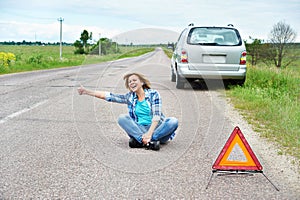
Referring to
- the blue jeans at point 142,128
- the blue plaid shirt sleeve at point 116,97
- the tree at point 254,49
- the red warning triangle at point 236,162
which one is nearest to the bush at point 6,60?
the blue plaid shirt sleeve at point 116,97

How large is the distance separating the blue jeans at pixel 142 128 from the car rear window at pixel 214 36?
23.6ft

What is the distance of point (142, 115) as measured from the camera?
554cm

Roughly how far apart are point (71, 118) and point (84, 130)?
3.91ft

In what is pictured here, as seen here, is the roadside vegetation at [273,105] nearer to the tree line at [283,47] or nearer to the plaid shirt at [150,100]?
the plaid shirt at [150,100]

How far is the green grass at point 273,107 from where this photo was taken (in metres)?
6.30

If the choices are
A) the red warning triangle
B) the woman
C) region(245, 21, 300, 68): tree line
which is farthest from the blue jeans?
region(245, 21, 300, 68): tree line

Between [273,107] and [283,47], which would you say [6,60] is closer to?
[273,107]

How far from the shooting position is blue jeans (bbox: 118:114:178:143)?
5.44 m

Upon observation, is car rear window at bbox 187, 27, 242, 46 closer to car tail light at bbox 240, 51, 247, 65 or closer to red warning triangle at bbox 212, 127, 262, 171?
car tail light at bbox 240, 51, 247, 65

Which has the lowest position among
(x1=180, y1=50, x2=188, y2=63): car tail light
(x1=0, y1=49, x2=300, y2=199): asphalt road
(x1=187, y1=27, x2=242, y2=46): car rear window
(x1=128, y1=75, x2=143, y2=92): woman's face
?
(x1=0, y1=49, x2=300, y2=199): asphalt road

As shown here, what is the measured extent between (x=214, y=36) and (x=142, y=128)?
7617 millimetres

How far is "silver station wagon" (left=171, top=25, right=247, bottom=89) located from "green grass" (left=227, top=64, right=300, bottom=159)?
660 mm

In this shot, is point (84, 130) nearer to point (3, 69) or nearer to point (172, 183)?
point (172, 183)

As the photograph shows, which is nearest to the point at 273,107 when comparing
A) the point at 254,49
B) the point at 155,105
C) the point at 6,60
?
the point at 155,105
